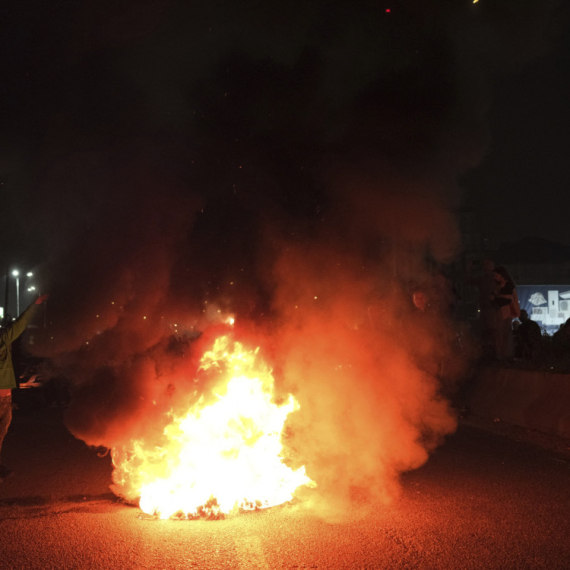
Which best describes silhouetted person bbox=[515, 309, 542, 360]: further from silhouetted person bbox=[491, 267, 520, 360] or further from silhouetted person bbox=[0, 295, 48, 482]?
silhouetted person bbox=[0, 295, 48, 482]

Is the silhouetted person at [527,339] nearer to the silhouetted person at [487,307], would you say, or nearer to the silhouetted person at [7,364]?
the silhouetted person at [487,307]

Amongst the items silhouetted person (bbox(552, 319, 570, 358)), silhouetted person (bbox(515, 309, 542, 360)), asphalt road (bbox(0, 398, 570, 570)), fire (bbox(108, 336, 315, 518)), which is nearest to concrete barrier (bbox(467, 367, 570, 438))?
silhouetted person (bbox(515, 309, 542, 360))

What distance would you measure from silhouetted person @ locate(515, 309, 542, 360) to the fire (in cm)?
719

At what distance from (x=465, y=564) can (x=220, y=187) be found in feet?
→ 18.0

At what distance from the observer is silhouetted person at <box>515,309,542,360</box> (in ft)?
40.5

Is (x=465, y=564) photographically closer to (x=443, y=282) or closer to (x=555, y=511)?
(x=555, y=511)

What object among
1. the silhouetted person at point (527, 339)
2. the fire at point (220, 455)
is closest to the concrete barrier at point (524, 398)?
the silhouetted person at point (527, 339)

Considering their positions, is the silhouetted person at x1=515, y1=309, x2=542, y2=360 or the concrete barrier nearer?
the concrete barrier

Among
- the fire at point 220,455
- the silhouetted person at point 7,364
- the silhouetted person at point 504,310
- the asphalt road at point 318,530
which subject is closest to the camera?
the asphalt road at point 318,530

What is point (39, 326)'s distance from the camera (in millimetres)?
7895

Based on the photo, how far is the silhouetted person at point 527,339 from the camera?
12344mm

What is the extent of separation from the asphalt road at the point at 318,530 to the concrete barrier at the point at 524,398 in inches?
99.2

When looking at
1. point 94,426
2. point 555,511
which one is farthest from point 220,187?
point 555,511

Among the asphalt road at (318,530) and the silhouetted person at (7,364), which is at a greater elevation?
the silhouetted person at (7,364)
